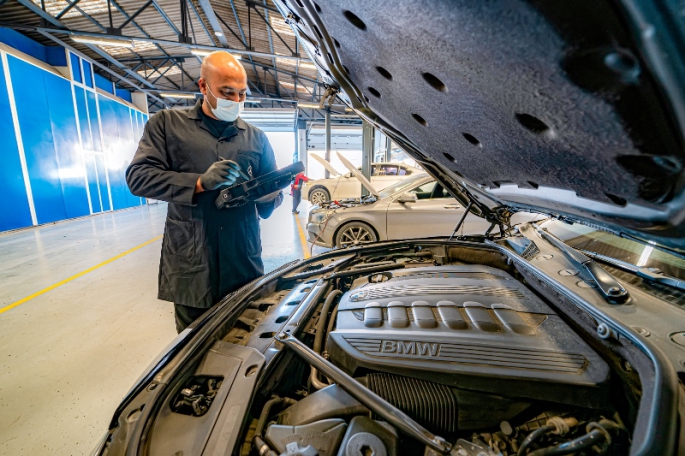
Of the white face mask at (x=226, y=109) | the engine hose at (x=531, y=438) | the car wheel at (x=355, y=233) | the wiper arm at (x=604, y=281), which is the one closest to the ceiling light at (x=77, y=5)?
the car wheel at (x=355, y=233)

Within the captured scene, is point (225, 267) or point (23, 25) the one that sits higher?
point (23, 25)

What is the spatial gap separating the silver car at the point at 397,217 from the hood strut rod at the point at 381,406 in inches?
111

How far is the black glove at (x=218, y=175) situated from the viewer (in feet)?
4.42

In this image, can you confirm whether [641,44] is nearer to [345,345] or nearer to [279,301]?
[345,345]

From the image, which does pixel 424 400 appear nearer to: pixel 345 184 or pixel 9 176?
pixel 345 184

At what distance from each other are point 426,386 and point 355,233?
324cm

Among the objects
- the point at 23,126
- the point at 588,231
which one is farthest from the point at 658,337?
the point at 23,126

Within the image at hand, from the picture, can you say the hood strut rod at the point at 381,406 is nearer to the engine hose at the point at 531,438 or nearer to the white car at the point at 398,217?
the engine hose at the point at 531,438

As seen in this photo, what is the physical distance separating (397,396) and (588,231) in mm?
1399

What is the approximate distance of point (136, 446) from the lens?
2.16ft

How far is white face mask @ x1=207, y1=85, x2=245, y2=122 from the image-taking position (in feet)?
5.05

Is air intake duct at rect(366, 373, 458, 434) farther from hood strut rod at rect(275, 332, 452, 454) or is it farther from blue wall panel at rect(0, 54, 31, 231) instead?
blue wall panel at rect(0, 54, 31, 231)

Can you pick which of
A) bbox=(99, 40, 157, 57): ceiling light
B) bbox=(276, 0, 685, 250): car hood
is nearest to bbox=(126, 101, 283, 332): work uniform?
bbox=(276, 0, 685, 250): car hood

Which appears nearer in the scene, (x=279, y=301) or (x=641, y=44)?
(x=641, y=44)
